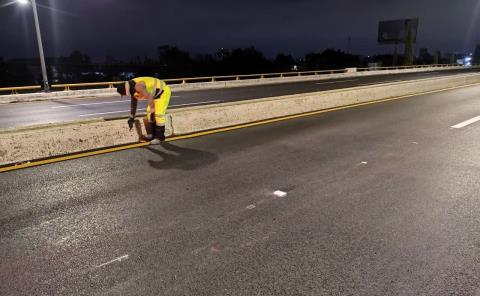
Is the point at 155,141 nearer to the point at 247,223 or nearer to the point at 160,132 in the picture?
the point at 160,132

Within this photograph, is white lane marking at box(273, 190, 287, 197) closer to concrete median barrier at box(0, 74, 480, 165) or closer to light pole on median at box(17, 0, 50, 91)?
concrete median barrier at box(0, 74, 480, 165)

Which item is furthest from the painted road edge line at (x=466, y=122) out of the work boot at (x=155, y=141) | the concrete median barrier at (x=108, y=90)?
the concrete median barrier at (x=108, y=90)

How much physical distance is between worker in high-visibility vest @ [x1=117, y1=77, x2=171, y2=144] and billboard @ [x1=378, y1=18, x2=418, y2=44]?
89419mm

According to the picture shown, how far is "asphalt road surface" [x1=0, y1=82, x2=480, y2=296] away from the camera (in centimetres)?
277

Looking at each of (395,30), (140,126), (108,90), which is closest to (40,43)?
(108,90)

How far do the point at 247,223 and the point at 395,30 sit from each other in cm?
9593

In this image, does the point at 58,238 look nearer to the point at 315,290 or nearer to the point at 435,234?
the point at 315,290

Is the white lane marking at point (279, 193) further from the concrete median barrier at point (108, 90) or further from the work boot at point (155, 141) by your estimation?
the concrete median barrier at point (108, 90)

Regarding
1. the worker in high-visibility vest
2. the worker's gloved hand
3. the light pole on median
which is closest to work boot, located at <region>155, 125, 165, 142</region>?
the worker in high-visibility vest

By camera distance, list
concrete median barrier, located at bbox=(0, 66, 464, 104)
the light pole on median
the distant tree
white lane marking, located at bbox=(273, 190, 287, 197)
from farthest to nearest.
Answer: the distant tree
the light pole on median
concrete median barrier, located at bbox=(0, 66, 464, 104)
white lane marking, located at bbox=(273, 190, 287, 197)

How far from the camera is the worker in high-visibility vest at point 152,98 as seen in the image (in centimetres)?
677

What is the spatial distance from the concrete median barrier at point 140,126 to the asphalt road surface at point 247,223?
0.69 m

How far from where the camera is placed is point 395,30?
85000mm

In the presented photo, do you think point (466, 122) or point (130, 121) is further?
point (466, 122)
